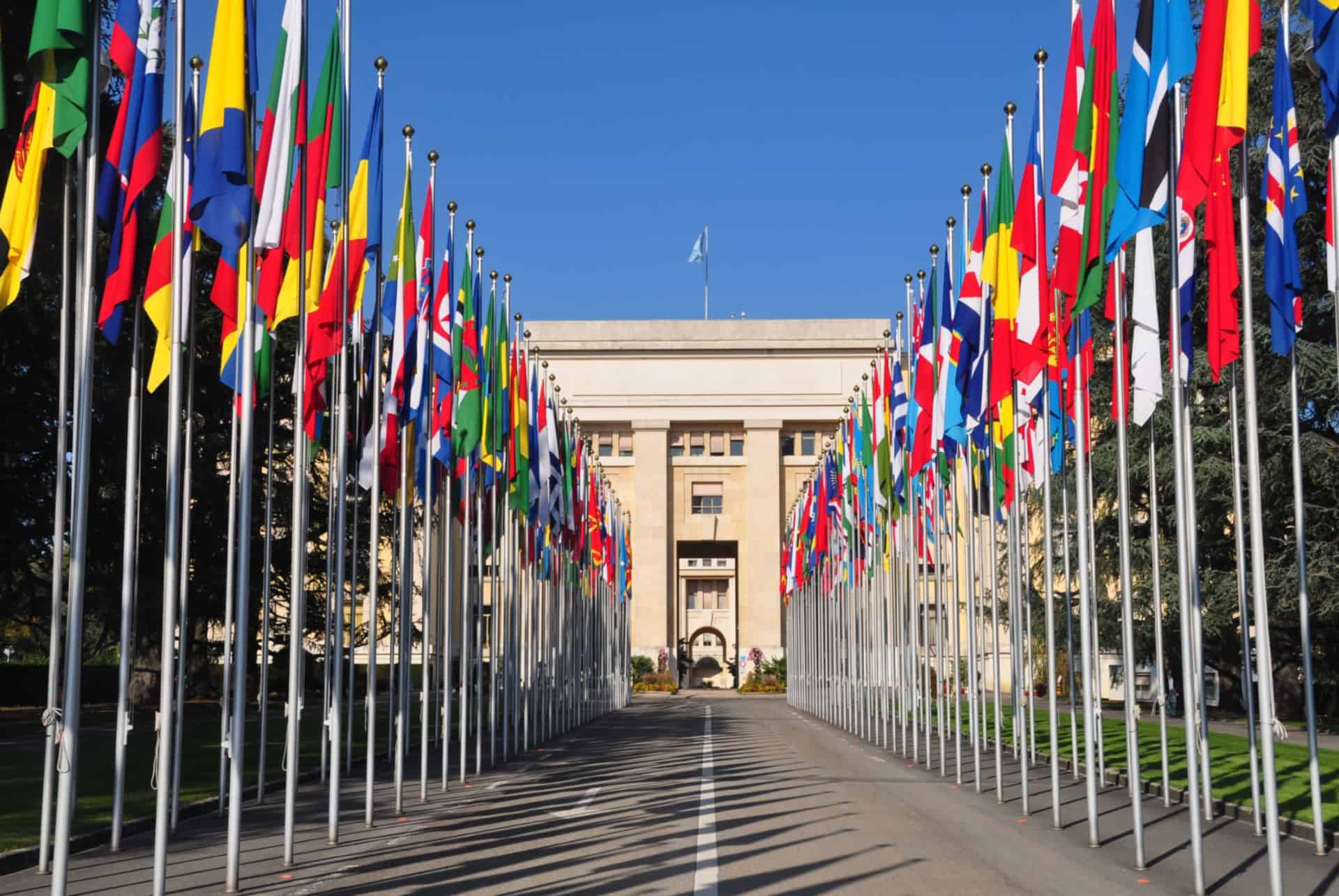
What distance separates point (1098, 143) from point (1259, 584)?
4878 millimetres

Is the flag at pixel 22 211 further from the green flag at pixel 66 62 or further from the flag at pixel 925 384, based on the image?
the flag at pixel 925 384

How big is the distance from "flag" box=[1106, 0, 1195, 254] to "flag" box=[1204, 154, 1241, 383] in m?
0.47

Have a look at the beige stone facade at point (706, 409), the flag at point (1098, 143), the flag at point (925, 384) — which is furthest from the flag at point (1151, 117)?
the beige stone facade at point (706, 409)

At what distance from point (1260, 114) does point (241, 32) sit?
2784cm

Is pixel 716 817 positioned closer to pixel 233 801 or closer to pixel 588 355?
pixel 233 801

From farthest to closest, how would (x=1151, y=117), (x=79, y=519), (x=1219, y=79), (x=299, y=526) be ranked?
(x=299, y=526), (x=1151, y=117), (x=1219, y=79), (x=79, y=519)

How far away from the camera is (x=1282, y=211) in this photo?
44.2ft

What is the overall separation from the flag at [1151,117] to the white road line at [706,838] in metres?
6.35

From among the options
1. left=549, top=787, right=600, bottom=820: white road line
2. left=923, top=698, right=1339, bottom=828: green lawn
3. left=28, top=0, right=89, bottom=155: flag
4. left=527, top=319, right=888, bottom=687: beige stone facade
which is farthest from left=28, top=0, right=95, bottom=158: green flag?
left=527, top=319, right=888, bottom=687: beige stone facade

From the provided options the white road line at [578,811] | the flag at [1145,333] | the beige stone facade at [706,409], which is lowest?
the white road line at [578,811]

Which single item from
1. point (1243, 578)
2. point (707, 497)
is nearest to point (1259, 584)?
point (1243, 578)

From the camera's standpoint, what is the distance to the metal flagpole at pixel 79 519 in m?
9.48

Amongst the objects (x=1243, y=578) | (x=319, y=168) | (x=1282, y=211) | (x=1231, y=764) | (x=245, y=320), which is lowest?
(x=1231, y=764)

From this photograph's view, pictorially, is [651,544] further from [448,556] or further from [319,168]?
[319,168]
